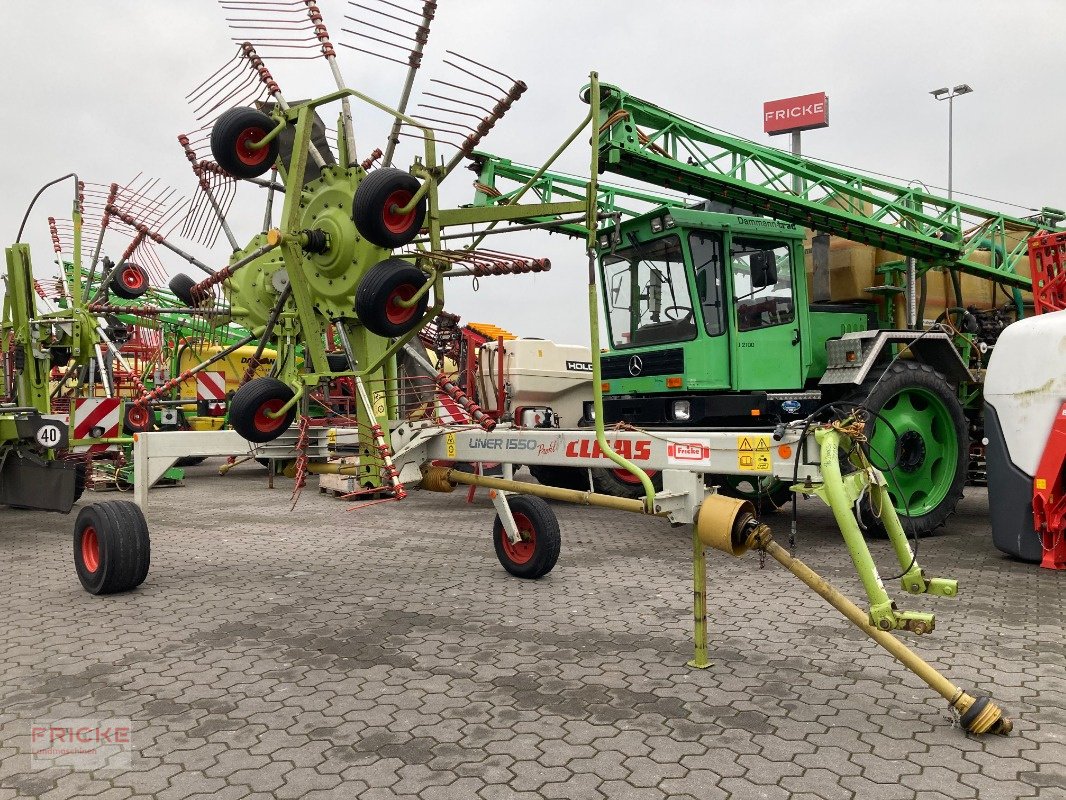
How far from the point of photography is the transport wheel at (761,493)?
25.8ft

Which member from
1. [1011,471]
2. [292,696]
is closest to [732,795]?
[292,696]

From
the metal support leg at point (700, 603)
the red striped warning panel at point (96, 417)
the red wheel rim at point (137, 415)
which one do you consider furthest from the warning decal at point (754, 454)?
the red striped warning panel at point (96, 417)

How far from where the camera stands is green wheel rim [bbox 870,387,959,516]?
770 cm

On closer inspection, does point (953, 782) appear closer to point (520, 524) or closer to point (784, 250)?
point (520, 524)

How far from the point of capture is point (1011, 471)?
6.27 metres

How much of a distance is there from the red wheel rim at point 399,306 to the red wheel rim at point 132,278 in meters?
4.56

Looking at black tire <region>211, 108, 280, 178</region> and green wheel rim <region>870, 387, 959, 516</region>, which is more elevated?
black tire <region>211, 108, 280, 178</region>

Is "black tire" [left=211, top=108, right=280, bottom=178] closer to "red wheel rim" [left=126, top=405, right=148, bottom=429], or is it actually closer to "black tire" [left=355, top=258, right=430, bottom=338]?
Answer: "black tire" [left=355, top=258, right=430, bottom=338]

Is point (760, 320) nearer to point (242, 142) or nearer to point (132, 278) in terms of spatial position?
point (242, 142)

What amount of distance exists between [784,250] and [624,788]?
621 cm

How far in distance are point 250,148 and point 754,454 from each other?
345cm

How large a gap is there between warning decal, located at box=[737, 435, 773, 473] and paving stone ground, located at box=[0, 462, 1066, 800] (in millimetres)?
947

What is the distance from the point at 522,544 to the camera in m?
6.20

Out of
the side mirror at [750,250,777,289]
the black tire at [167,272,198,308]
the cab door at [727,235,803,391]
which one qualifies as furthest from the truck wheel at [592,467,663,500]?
the black tire at [167,272,198,308]
